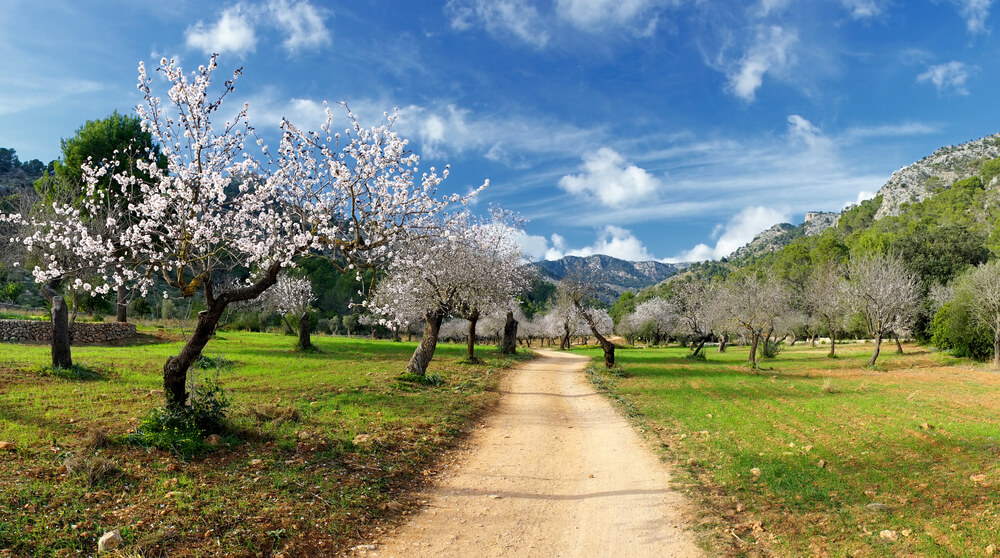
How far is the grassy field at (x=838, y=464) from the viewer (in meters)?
6.59

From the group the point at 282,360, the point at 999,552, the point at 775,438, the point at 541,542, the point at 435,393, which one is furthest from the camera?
the point at 282,360

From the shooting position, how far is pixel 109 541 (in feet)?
18.0

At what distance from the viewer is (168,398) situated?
32.9ft

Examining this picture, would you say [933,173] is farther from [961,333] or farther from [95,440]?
[95,440]

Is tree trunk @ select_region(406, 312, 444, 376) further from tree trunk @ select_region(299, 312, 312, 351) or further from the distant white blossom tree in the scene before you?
the distant white blossom tree

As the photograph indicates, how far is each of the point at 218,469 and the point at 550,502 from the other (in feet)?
18.4

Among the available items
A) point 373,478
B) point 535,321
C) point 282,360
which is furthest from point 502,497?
point 535,321

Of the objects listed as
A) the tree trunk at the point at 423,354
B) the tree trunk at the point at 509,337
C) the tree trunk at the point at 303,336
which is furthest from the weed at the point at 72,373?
the tree trunk at the point at 509,337

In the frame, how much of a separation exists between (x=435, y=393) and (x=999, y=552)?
14393 mm

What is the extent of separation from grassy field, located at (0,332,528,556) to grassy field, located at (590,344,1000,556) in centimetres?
549

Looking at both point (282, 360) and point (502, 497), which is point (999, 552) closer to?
point (502, 497)

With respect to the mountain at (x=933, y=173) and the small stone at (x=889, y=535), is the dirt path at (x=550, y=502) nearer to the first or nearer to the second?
the small stone at (x=889, y=535)

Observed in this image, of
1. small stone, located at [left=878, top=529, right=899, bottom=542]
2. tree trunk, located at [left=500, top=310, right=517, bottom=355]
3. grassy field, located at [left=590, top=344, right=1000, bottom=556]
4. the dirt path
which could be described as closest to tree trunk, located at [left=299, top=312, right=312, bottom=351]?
tree trunk, located at [left=500, top=310, right=517, bottom=355]

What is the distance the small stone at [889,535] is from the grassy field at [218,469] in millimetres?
6765
